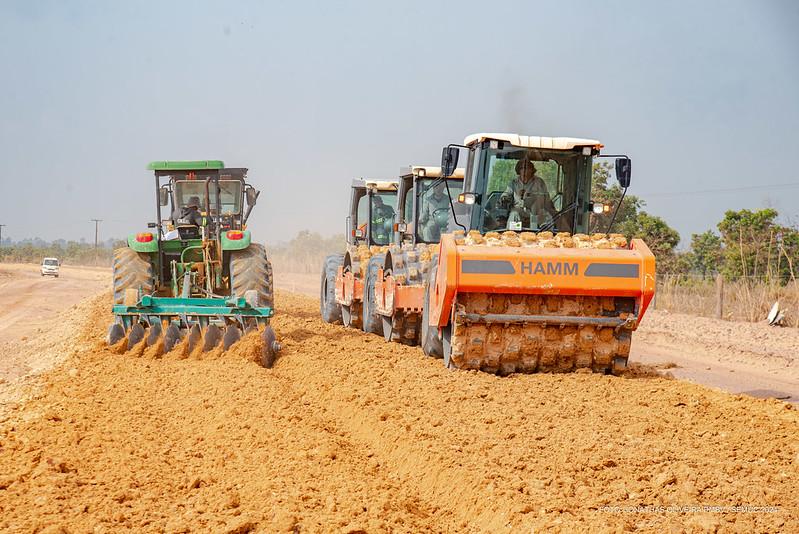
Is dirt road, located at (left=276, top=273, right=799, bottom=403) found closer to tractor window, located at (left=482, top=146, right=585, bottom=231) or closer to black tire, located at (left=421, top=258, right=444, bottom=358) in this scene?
tractor window, located at (left=482, top=146, right=585, bottom=231)

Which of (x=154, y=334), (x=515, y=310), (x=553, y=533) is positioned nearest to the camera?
(x=553, y=533)

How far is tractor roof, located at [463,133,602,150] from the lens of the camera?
9477 millimetres

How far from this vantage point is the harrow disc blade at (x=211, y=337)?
34.2 feet

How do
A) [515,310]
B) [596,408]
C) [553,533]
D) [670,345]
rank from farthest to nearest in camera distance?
[670,345] → [515,310] → [596,408] → [553,533]

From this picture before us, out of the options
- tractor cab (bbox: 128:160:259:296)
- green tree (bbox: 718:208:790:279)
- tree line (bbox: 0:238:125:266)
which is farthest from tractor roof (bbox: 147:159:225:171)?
tree line (bbox: 0:238:125:266)

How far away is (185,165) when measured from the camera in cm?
1248

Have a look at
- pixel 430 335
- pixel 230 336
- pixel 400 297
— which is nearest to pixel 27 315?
pixel 230 336

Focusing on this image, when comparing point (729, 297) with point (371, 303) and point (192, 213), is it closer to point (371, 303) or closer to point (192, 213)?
point (371, 303)

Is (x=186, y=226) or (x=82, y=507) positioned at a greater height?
(x=186, y=226)

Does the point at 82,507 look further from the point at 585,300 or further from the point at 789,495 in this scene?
the point at 585,300

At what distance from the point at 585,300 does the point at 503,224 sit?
142 centimetres

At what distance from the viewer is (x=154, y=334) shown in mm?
10516

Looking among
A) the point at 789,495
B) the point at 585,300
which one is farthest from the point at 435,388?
the point at 789,495

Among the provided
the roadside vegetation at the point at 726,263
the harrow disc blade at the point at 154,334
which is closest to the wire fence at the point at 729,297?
the roadside vegetation at the point at 726,263
